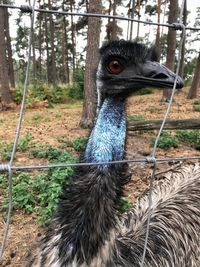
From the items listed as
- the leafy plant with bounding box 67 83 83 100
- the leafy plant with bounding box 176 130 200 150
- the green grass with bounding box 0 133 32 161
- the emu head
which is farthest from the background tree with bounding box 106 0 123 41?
the emu head

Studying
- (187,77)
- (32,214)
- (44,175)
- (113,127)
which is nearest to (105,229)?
(113,127)

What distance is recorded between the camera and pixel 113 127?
1833mm

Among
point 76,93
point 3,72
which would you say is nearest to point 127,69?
point 3,72

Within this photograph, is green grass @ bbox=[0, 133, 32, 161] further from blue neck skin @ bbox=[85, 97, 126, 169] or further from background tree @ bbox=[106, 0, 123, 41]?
background tree @ bbox=[106, 0, 123, 41]

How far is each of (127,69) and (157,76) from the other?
172mm

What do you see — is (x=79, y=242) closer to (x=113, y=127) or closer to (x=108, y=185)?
(x=108, y=185)

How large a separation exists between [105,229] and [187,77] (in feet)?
73.4

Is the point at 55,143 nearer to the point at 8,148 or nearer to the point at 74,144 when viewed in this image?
the point at 74,144

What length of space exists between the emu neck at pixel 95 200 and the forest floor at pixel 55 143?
1.23ft

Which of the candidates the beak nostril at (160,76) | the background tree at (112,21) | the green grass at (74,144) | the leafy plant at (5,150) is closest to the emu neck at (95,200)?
the beak nostril at (160,76)

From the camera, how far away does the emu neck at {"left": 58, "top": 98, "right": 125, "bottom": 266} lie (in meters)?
1.73

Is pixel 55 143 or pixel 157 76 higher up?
pixel 157 76

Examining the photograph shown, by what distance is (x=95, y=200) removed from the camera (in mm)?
1736

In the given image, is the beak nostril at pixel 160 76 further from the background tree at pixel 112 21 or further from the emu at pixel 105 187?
the background tree at pixel 112 21
